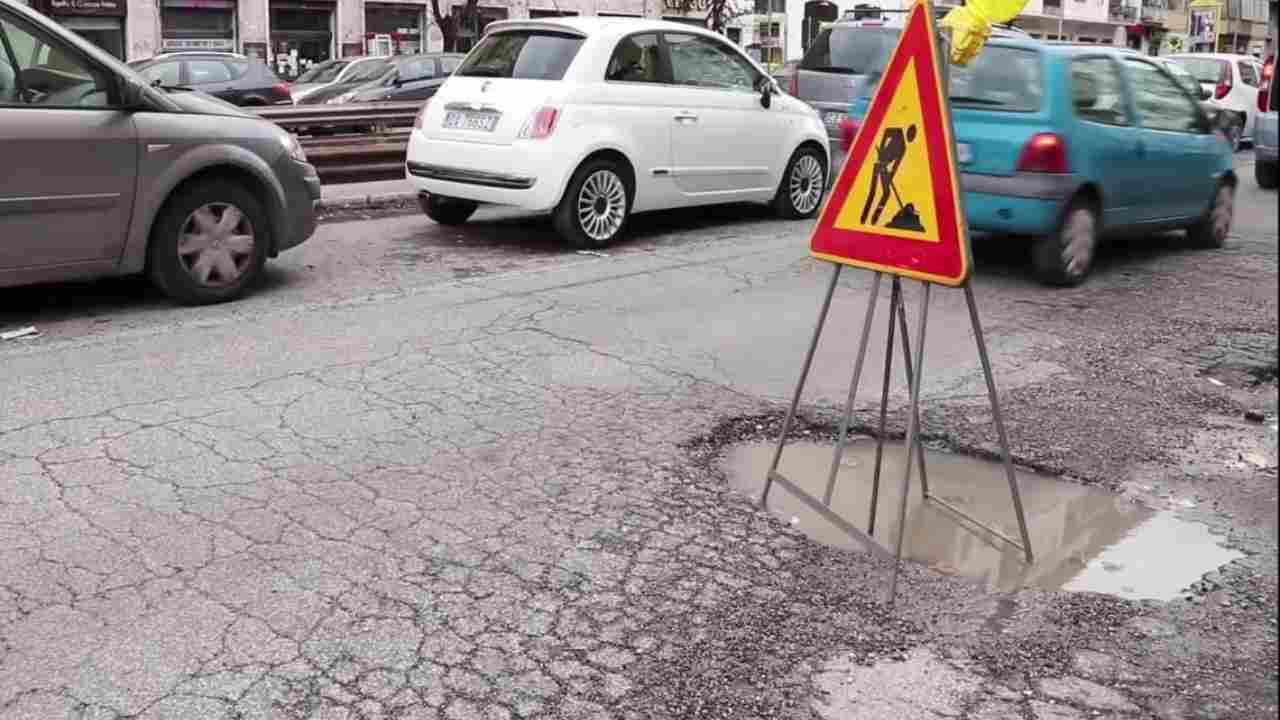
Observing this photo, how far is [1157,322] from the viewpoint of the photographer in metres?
8.06

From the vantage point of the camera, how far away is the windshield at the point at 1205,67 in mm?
25359

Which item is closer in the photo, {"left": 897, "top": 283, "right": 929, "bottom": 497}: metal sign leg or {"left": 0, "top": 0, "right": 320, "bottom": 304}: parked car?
{"left": 897, "top": 283, "right": 929, "bottom": 497}: metal sign leg

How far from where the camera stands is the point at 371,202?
40.2 feet

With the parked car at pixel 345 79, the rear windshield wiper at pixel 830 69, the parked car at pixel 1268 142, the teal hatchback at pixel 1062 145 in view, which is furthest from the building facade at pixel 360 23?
the parked car at pixel 1268 142

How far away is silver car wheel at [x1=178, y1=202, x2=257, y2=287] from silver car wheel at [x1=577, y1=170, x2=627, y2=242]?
2799 millimetres

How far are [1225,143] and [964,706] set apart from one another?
324 inches

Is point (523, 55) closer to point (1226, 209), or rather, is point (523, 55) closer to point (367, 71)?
point (1226, 209)

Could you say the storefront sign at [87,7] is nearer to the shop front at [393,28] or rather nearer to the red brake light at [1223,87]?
the shop front at [393,28]

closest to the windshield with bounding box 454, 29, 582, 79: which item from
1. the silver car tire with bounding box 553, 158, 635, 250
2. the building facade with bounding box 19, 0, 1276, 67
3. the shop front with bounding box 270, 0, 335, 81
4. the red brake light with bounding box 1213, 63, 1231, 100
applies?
the silver car tire with bounding box 553, 158, 635, 250

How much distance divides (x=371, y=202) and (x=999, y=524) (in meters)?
8.80

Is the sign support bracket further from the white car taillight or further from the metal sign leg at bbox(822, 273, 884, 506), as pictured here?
the white car taillight

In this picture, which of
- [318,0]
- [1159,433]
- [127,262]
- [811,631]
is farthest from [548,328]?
[318,0]

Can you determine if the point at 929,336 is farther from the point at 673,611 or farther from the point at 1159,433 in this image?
the point at 673,611

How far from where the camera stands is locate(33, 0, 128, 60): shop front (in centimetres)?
→ 3112
